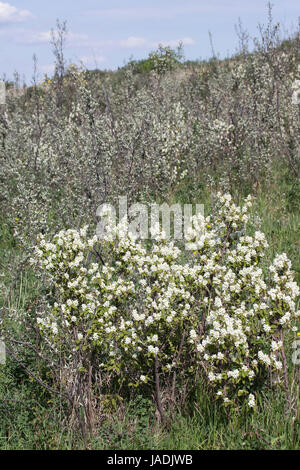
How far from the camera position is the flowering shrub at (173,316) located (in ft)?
10.3

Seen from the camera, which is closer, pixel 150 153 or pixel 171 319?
pixel 171 319

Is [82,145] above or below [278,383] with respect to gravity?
above

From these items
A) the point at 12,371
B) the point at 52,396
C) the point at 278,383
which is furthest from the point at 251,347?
the point at 12,371

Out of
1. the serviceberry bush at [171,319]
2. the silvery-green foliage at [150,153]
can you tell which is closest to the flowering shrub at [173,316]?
the serviceberry bush at [171,319]

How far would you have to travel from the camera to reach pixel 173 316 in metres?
3.21

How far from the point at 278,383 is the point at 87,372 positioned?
4.56 feet

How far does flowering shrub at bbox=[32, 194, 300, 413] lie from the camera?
315 cm

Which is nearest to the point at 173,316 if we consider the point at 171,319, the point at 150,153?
the point at 171,319

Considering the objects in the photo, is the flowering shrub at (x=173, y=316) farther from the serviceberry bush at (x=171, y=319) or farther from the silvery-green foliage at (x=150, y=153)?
the silvery-green foliage at (x=150, y=153)

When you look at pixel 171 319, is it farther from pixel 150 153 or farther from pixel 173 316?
pixel 150 153

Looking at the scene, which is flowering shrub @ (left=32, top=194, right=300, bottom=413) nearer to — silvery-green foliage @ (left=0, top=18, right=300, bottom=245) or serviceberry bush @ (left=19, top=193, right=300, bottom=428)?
serviceberry bush @ (left=19, top=193, right=300, bottom=428)

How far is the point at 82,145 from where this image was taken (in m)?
7.72
